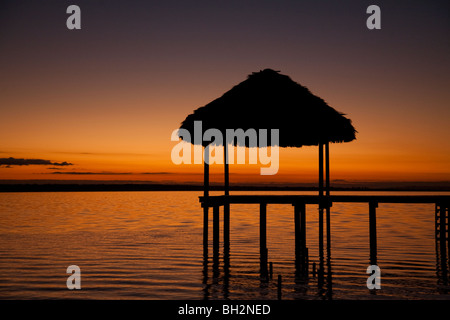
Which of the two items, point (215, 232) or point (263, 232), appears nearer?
point (263, 232)

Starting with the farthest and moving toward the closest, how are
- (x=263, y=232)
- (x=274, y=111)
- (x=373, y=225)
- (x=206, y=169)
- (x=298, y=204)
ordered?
1. (x=373, y=225)
2. (x=206, y=169)
3. (x=263, y=232)
4. (x=298, y=204)
5. (x=274, y=111)

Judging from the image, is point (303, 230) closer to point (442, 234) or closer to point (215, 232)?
point (215, 232)

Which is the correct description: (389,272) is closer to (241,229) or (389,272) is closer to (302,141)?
(302,141)

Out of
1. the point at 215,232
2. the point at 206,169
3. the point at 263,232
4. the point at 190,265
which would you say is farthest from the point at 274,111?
the point at 190,265

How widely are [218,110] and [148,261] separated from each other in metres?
6.03

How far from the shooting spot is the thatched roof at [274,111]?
1770cm

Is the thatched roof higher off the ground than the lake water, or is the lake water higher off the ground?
the thatched roof

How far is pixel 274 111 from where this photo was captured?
698 inches

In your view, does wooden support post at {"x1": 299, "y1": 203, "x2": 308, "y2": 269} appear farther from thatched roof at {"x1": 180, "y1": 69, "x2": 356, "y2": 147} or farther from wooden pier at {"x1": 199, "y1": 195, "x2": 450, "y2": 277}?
thatched roof at {"x1": 180, "y1": 69, "x2": 356, "y2": 147}

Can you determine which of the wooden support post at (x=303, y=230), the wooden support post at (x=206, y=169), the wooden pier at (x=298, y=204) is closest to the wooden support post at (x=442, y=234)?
the wooden pier at (x=298, y=204)

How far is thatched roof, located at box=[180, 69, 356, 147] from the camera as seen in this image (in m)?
17.7

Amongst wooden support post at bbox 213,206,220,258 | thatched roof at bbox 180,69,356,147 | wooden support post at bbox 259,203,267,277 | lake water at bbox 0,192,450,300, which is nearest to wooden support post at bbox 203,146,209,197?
wooden support post at bbox 213,206,220,258

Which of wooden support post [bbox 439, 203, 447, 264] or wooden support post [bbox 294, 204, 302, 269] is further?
wooden support post [bbox 439, 203, 447, 264]
